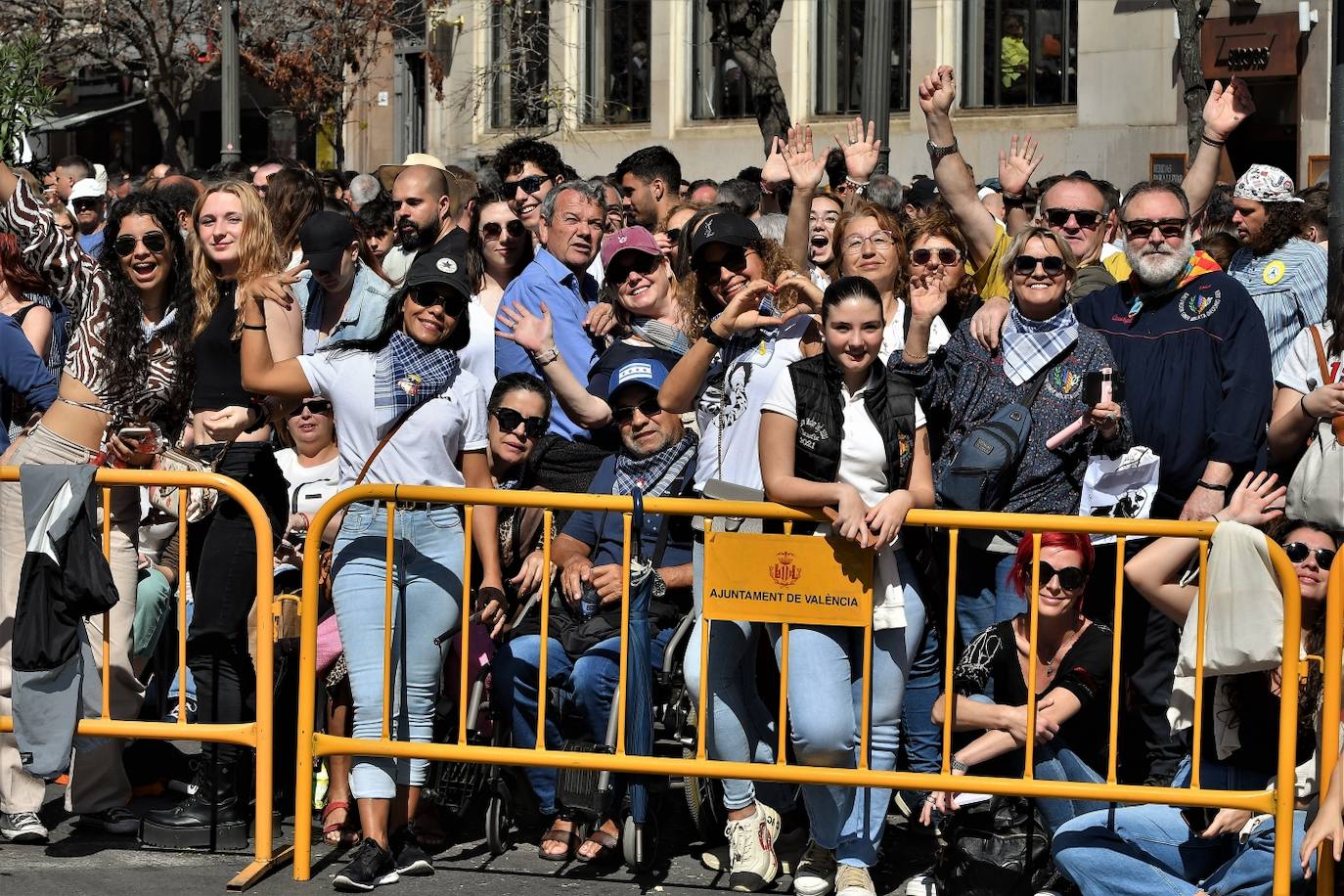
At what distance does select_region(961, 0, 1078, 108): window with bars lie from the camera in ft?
84.8

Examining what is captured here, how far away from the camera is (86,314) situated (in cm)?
702

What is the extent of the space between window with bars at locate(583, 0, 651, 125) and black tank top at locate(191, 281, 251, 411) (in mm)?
24376

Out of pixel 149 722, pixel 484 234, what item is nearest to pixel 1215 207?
pixel 484 234

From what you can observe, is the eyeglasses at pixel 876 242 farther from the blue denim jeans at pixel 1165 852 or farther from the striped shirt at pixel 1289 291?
the blue denim jeans at pixel 1165 852

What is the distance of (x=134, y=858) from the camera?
20.9 ft

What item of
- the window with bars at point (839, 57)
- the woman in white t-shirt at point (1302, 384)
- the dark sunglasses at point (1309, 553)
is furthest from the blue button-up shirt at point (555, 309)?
the window with bars at point (839, 57)

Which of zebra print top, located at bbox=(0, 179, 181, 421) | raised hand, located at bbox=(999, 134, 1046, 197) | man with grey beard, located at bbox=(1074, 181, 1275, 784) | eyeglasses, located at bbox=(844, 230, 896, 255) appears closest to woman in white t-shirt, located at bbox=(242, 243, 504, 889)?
zebra print top, located at bbox=(0, 179, 181, 421)

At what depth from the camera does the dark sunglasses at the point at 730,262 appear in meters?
6.82

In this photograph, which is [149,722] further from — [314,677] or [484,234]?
[484,234]

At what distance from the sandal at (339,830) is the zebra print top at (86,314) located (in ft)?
5.47

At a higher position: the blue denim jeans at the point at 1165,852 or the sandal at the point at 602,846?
the blue denim jeans at the point at 1165,852

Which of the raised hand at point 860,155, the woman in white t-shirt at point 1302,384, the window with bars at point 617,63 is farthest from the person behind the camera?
the window with bars at point 617,63

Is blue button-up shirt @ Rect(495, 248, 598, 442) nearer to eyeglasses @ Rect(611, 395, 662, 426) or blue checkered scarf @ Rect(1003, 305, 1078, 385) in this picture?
eyeglasses @ Rect(611, 395, 662, 426)

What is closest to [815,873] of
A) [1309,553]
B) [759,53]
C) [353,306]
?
[1309,553]
